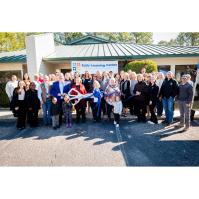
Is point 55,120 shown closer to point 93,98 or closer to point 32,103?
point 32,103

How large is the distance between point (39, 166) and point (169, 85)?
500 cm

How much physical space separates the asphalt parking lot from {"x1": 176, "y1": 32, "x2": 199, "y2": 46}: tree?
4582 centimetres

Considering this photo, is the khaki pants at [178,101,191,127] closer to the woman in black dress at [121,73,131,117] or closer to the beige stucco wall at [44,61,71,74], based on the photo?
the woman in black dress at [121,73,131,117]

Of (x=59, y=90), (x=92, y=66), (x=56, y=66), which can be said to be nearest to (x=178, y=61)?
(x=92, y=66)

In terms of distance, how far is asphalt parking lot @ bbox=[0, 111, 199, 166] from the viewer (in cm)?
538

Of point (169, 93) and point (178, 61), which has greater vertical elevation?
point (178, 61)

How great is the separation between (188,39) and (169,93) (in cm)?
5187

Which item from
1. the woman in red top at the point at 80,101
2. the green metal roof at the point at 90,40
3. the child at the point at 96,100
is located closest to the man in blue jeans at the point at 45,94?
the woman in red top at the point at 80,101

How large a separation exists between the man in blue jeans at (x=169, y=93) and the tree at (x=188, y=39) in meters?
44.4

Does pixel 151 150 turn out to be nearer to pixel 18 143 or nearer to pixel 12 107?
pixel 18 143

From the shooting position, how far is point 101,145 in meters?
6.37

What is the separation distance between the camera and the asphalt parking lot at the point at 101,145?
5383 mm

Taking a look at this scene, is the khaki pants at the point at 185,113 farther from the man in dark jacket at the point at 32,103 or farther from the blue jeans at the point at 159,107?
the man in dark jacket at the point at 32,103

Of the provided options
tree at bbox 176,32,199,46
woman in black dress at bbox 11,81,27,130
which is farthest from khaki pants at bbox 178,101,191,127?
tree at bbox 176,32,199,46
